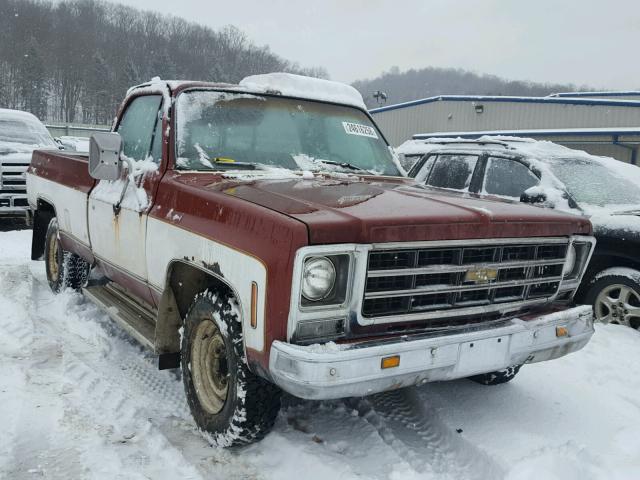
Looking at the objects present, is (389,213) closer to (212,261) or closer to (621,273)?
(212,261)

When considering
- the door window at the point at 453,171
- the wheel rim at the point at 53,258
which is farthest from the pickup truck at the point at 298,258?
the door window at the point at 453,171

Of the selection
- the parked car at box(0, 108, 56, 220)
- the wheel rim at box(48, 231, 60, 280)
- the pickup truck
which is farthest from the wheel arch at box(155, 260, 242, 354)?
the parked car at box(0, 108, 56, 220)

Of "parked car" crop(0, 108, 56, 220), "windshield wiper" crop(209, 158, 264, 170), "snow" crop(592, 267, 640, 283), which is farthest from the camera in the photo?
"parked car" crop(0, 108, 56, 220)

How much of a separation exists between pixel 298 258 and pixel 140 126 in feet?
8.26

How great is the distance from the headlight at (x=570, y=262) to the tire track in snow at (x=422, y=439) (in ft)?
3.87

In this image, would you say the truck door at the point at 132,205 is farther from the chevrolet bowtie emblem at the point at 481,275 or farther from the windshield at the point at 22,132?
the windshield at the point at 22,132

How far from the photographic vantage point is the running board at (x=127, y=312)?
3689 mm

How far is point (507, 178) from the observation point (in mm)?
6379

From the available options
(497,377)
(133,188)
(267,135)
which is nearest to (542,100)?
(497,377)

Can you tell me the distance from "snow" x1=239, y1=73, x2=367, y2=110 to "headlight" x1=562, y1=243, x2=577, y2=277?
208 cm

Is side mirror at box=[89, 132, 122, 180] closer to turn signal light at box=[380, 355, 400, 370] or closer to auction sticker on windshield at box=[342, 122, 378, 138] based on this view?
auction sticker on windshield at box=[342, 122, 378, 138]

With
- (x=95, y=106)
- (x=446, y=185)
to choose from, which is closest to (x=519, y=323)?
(x=446, y=185)

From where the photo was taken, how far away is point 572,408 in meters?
3.78

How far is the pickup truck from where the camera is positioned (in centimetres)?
254
